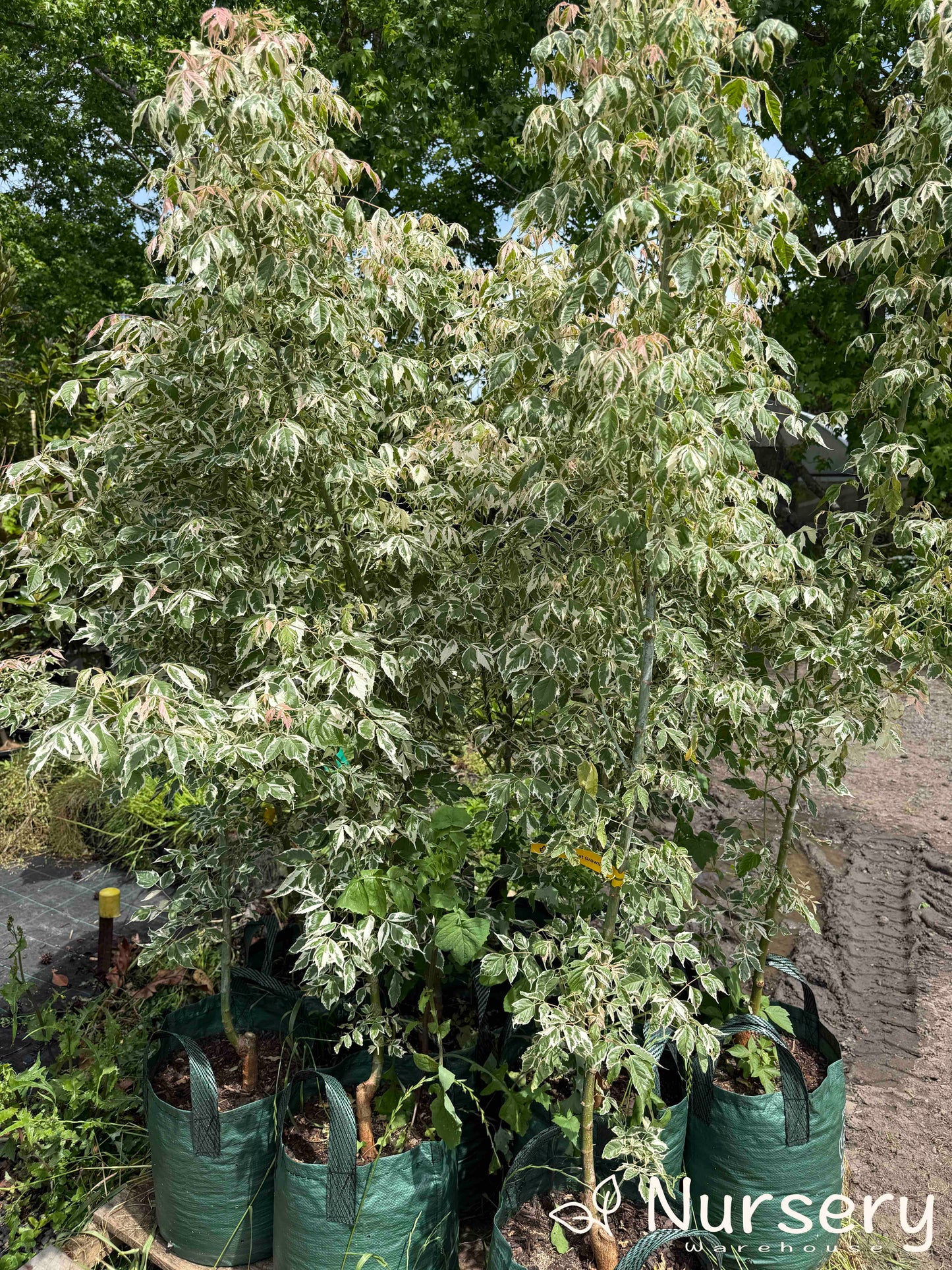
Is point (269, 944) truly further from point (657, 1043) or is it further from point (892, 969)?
point (892, 969)

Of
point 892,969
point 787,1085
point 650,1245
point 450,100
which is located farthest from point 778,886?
point 450,100

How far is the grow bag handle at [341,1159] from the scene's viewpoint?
1.95 metres

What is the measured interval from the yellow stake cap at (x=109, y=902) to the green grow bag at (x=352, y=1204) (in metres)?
1.37

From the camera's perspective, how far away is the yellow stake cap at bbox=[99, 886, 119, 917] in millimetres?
3178

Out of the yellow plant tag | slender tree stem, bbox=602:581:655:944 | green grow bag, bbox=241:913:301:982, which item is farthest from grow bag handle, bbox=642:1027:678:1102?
green grow bag, bbox=241:913:301:982

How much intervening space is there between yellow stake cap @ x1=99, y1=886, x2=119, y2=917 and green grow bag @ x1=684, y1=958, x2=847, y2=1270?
6.85ft

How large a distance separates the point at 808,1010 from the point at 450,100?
992 centimetres

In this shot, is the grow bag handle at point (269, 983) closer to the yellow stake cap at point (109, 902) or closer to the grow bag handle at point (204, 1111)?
the grow bag handle at point (204, 1111)

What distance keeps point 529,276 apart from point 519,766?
117cm

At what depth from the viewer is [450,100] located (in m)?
9.59

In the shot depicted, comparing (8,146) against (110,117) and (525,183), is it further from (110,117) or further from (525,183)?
(525,183)

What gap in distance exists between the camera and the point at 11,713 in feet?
6.77

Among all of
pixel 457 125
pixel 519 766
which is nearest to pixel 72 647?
pixel 519 766

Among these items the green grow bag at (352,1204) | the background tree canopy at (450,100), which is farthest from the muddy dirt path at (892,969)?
the background tree canopy at (450,100)
